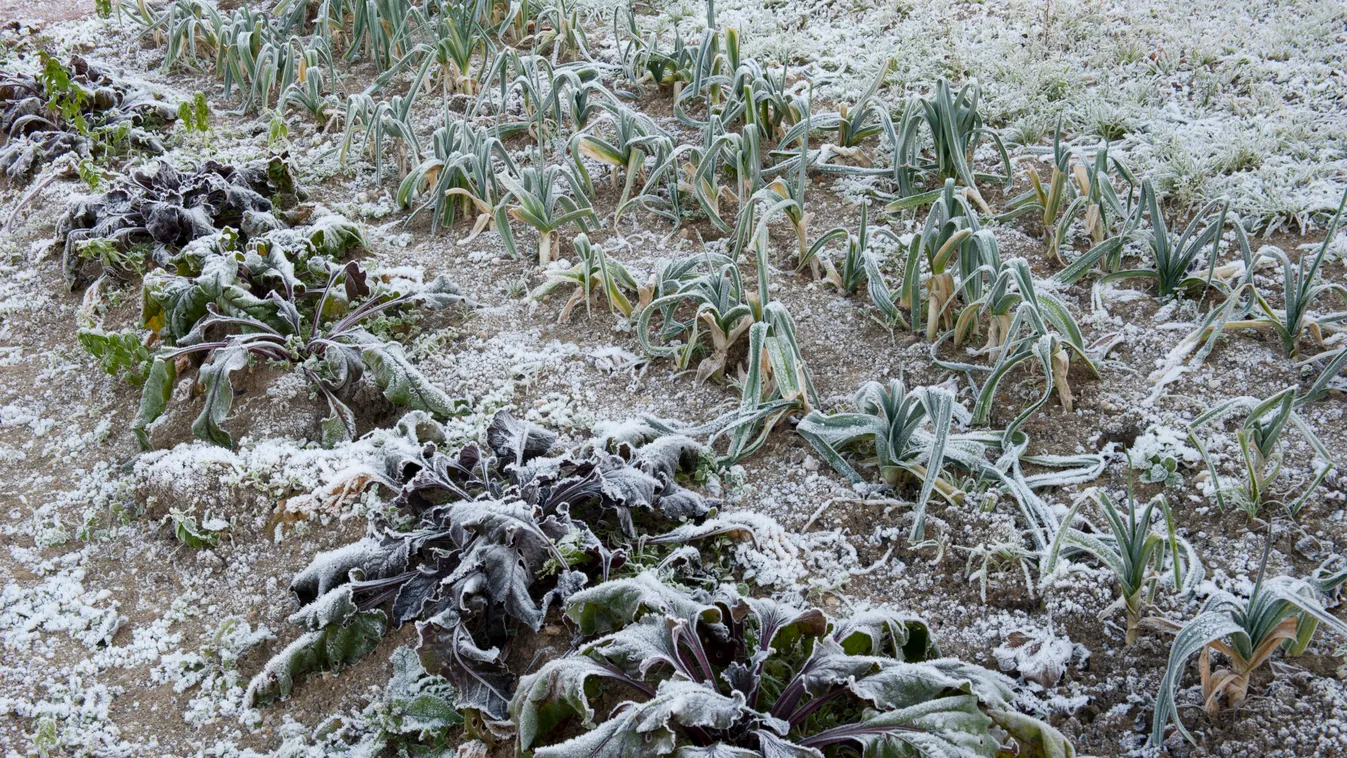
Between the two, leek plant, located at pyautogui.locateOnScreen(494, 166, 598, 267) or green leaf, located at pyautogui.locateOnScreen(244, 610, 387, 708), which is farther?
leek plant, located at pyautogui.locateOnScreen(494, 166, 598, 267)

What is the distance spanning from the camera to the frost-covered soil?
2.06m

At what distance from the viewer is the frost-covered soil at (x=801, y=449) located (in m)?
2.06

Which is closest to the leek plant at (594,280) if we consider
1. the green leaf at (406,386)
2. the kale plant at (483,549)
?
the green leaf at (406,386)

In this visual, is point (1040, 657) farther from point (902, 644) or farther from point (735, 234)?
point (735, 234)

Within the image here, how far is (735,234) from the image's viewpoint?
3334 mm

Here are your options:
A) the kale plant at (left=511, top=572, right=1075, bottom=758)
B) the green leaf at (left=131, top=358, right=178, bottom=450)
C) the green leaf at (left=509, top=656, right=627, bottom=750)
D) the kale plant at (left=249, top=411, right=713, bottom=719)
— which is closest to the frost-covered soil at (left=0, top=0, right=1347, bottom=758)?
the green leaf at (left=131, top=358, right=178, bottom=450)

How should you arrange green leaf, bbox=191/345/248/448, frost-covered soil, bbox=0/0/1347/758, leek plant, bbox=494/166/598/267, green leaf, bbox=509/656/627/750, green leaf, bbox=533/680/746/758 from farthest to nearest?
leek plant, bbox=494/166/598/267 < green leaf, bbox=191/345/248/448 < frost-covered soil, bbox=0/0/1347/758 < green leaf, bbox=509/656/627/750 < green leaf, bbox=533/680/746/758

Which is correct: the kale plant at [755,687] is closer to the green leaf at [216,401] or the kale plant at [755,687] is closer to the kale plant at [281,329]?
the kale plant at [281,329]

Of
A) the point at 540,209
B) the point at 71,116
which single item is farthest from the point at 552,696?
the point at 71,116

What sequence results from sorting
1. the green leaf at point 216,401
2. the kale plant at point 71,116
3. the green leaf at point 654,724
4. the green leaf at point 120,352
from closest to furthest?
the green leaf at point 654,724
the green leaf at point 216,401
the green leaf at point 120,352
the kale plant at point 71,116

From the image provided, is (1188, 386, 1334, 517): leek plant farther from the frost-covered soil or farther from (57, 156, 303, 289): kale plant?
(57, 156, 303, 289): kale plant

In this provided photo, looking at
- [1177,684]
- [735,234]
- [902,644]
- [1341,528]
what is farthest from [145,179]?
[1341,528]

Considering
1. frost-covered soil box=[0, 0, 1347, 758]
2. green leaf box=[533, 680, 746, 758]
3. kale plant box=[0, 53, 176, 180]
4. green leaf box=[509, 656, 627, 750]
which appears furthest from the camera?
kale plant box=[0, 53, 176, 180]

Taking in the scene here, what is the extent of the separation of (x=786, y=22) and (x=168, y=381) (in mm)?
3212
